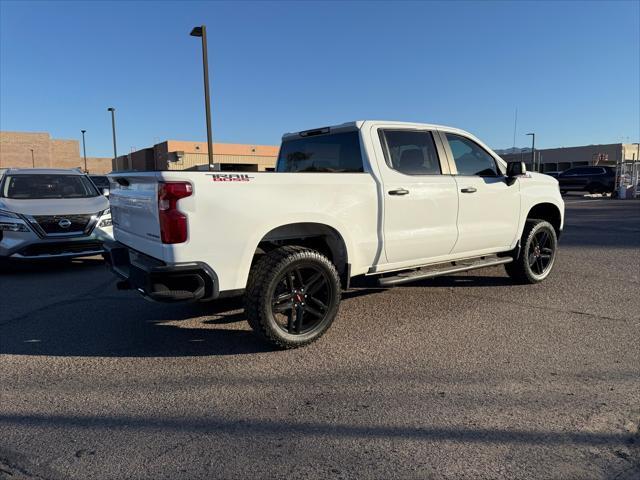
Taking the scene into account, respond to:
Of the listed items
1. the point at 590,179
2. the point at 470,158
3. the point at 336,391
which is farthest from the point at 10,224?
the point at 590,179

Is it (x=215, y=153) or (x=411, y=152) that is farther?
(x=215, y=153)

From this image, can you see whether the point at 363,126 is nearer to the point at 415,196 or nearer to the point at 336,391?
the point at 415,196

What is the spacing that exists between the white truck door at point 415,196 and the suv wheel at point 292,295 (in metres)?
0.86

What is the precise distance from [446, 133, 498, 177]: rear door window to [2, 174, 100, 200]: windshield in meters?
6.80

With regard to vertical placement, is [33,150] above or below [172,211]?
above

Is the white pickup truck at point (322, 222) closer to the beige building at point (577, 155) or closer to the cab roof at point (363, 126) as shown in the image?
the cab roof at point (363, 126)

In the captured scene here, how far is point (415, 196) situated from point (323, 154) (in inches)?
46.5

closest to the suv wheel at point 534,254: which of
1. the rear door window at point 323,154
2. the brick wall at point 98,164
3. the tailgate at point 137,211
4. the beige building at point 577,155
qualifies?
the rear door window at point 323,154

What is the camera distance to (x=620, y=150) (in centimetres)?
5728

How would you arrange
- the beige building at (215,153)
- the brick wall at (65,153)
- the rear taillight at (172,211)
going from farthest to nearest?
the brick wall at (65,153) < the beige building at (215,153) < the rear taillight at (172,211)

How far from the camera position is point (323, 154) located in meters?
5.45

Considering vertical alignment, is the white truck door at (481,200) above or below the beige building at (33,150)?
below

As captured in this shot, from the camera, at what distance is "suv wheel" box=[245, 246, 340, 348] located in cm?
400

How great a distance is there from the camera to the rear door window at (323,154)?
197 inches
